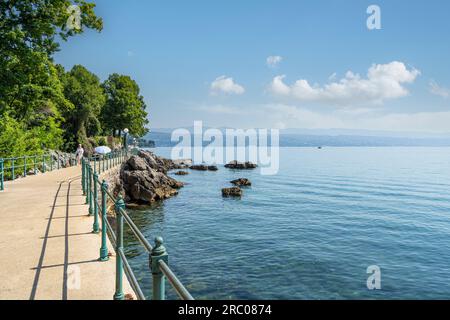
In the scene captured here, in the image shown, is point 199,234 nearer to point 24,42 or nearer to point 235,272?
point 235,272

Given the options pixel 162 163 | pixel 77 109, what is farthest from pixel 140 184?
pixel 162 163

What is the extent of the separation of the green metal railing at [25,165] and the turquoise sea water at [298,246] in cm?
Result: 699

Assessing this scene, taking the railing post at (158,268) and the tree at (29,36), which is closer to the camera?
the railing post at (158,268)

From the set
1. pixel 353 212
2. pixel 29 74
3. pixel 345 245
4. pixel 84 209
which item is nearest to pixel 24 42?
pixel 29 74

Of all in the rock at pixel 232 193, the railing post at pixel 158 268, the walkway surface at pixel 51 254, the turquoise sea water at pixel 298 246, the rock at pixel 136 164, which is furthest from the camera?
the rock at pixel 232 193

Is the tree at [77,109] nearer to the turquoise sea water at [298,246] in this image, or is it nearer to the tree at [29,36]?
the turquoise sea water at [298,246]

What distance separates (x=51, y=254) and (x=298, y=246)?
13311mm

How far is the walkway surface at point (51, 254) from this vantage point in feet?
17.4

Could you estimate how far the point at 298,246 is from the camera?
1781cm

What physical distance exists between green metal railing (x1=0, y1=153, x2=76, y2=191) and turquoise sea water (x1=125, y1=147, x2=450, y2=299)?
275 inches

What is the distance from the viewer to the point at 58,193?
1460 centimetres

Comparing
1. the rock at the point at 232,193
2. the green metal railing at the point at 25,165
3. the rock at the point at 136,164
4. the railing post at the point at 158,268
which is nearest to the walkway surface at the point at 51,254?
the railing post at the point at 158,268

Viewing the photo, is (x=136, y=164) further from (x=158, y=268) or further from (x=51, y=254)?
(x=158, y=268)

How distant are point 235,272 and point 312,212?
14.8 metres
